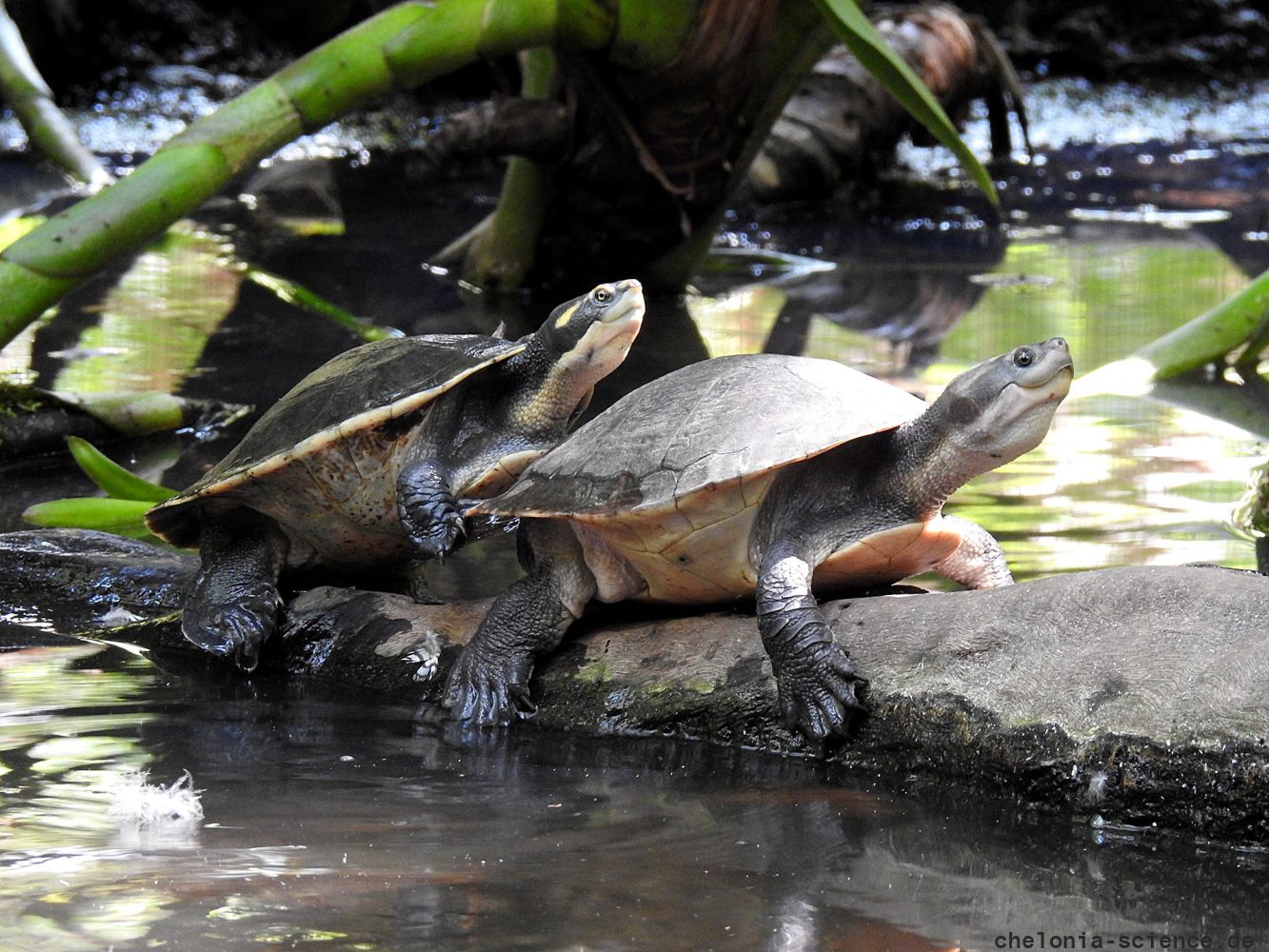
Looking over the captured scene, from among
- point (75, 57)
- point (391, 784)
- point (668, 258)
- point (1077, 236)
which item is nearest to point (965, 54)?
point (1077, 236)

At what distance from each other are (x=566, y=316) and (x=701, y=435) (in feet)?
2.77

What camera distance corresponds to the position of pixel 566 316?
3779 millimetres

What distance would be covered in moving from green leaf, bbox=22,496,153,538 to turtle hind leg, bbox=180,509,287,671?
1.32 feet

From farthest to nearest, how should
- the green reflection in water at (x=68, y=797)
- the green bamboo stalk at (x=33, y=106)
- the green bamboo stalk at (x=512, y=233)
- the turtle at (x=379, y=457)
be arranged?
the green bamboo stalk at (x=33, y=106)
the green bamboo stalk at (x=512, y=233)
the turtle at (x=379, y=457)
the green reflection in water at (x=68, y=797)

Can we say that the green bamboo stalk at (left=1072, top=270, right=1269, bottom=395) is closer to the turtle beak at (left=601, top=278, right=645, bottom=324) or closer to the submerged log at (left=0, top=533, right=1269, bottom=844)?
the turtle beak at (left=601, top=278, right=645, bottom=324)

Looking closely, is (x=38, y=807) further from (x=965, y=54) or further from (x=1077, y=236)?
(x=965, y=54)

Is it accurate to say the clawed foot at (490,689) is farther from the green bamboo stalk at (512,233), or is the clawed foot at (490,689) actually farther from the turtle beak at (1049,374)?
the green bamboo stalk at (512,233)

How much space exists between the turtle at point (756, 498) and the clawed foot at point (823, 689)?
0.04 ft

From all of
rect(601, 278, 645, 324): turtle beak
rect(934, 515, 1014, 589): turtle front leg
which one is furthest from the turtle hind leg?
rect(934, 515, 1014, 589): turtle front leg

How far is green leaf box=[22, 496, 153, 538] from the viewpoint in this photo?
13.4 ft

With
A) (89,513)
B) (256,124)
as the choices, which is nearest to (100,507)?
(89,513)


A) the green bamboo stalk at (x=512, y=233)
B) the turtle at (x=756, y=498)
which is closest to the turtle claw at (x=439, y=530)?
the turtle at (x=756, y=498)

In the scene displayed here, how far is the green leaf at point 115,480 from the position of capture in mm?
4109

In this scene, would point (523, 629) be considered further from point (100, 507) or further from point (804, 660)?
point (100, 507)
